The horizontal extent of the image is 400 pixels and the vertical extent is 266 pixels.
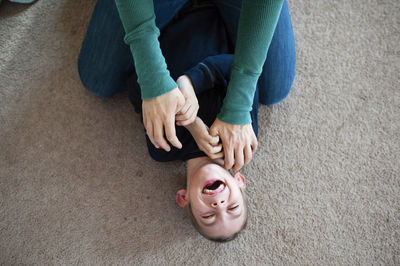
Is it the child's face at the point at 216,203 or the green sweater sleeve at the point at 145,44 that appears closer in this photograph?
the green sweater sleeve at the point at 145,44

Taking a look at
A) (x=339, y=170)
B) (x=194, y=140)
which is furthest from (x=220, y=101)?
(x=339, y=170)

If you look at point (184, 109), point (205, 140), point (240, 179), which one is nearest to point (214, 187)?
point (240, 179)

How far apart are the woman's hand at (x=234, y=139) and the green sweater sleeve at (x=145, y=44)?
0.17m

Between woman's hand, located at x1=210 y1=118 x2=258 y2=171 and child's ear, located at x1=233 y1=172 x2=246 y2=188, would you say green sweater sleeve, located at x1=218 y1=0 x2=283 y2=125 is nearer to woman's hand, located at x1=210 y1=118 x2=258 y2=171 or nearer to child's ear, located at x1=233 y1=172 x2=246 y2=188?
woman's hand, located at x1=210 y1=118 x2=258 y2=171

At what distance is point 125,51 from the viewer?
0.95 meters

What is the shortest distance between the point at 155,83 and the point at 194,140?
0.26 metres

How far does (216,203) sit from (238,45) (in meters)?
0.44

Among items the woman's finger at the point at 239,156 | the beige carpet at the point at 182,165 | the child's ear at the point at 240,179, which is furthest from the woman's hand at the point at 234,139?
the beige carpet at the point at 182,165

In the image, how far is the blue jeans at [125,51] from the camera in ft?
3.01

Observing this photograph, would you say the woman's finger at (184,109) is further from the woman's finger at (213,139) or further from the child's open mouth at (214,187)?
the child's open mouth at (214,187)

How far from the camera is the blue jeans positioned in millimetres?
917

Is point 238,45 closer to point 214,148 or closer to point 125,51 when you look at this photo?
point 214,148

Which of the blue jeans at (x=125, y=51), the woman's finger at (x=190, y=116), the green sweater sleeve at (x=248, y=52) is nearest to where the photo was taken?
the green sweater sleeve at (x=248, y=52)

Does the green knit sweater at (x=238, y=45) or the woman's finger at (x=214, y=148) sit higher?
the green knit sweater at (x=238, y=45)
